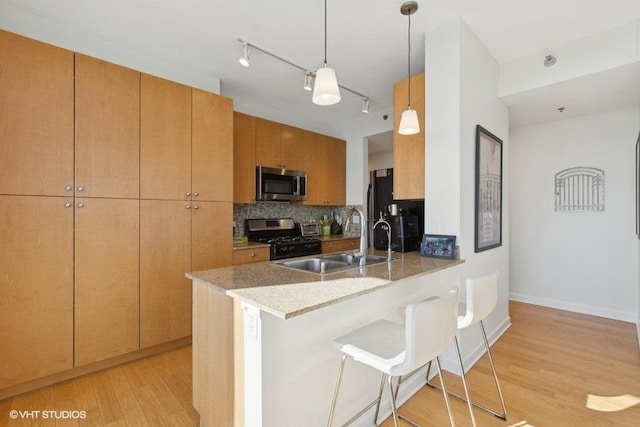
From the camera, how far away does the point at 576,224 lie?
356cm

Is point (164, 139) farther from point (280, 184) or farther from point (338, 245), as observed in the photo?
point (338, 245)

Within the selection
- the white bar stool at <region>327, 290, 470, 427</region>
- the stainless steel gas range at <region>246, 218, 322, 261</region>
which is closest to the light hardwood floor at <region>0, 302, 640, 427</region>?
the white bar stool at <region>327, 290, 470, 427</region>

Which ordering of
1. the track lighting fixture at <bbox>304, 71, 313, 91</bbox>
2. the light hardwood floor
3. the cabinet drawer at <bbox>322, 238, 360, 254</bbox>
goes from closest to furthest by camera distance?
the light hardwood floor < the track lighting fixture at <bbox>304, 71, 313, 91</bbox> < the cabinet drawer at <bbox>322, 238, 360, 254</bbox>

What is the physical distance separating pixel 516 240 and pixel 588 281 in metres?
0.85

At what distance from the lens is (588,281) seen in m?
3.48

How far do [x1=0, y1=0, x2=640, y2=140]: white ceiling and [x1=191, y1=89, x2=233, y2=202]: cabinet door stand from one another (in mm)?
418

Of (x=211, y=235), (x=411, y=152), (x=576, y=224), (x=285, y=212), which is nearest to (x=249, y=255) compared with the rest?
(x=211, y=235)

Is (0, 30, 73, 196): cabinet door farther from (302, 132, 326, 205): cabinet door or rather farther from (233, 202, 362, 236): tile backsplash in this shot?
(302, 132, 326, 205): cabinet door

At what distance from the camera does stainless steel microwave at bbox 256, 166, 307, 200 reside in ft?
11.8

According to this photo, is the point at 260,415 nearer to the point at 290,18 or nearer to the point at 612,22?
the point at 290,18

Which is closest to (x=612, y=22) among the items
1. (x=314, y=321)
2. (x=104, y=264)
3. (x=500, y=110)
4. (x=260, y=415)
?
(x=500, y=110)

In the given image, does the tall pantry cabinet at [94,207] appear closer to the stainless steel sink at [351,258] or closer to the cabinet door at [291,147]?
the cabinet door at [291,147]

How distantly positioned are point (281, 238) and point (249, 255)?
25.5 inches

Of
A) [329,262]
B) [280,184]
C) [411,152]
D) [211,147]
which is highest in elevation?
[211,147]
